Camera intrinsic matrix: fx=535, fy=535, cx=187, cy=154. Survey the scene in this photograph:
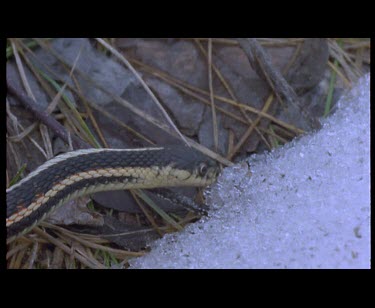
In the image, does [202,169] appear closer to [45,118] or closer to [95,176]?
[95,176]

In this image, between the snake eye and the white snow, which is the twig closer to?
the white snow

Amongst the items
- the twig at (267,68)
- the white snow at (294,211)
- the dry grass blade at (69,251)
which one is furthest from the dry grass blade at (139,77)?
the dry grass blade at (69,251)

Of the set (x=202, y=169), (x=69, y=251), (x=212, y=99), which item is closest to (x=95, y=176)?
(x=69, y=251)

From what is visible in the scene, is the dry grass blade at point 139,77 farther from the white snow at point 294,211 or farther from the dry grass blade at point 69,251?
the dry grass blade at point 69,251

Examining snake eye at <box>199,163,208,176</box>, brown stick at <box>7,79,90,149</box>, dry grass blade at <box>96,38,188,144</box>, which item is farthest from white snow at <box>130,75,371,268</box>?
brown stick at <box>7,79,90,149</box>

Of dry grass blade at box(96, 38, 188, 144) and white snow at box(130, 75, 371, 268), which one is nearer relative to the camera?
white snow at box(130, 75, 371, 268)

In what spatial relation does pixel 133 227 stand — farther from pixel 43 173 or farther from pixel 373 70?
pixel 373 70
